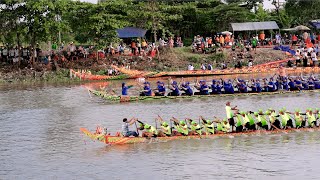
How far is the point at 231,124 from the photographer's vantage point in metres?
21.0

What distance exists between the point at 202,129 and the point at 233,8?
1121 inches

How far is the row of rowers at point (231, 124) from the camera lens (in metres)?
20.0

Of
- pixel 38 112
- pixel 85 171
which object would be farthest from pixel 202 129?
pixel 38 112

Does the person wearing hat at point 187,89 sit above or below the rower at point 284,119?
above

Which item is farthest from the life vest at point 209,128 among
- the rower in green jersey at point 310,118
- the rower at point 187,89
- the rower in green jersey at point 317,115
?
the rower at point 187,89

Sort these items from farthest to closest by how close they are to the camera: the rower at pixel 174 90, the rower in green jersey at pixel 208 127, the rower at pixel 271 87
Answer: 1. the rower at pixel 271 87
2. the rower at pixel 174 90
3. the rower in green jersey at pixel 208 127

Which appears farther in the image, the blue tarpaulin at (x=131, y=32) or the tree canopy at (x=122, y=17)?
the blue tarpaulin at (x=131, y=32)

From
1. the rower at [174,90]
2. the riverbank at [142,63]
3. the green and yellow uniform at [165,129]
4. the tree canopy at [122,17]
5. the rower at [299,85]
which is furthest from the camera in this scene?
the riverbank at [142,63]

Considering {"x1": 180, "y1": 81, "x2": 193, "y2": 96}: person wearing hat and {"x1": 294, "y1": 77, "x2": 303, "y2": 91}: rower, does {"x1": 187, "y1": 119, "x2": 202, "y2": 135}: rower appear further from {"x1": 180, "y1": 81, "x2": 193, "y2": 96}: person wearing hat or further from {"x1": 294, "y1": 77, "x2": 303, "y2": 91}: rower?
{"x1": 294, "y1": 77, "x2": 303, "y2": 91}: rower

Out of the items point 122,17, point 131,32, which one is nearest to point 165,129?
point 122,17

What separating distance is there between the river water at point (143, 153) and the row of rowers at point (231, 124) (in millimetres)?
331

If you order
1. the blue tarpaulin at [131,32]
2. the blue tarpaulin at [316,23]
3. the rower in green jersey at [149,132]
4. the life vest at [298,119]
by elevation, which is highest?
the blue tarpaulin at [316,23]

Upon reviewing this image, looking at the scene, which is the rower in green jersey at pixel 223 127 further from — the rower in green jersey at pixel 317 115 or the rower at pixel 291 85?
the rower at pixel 291 85

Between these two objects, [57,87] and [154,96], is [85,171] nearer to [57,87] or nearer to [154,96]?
[154,96]
